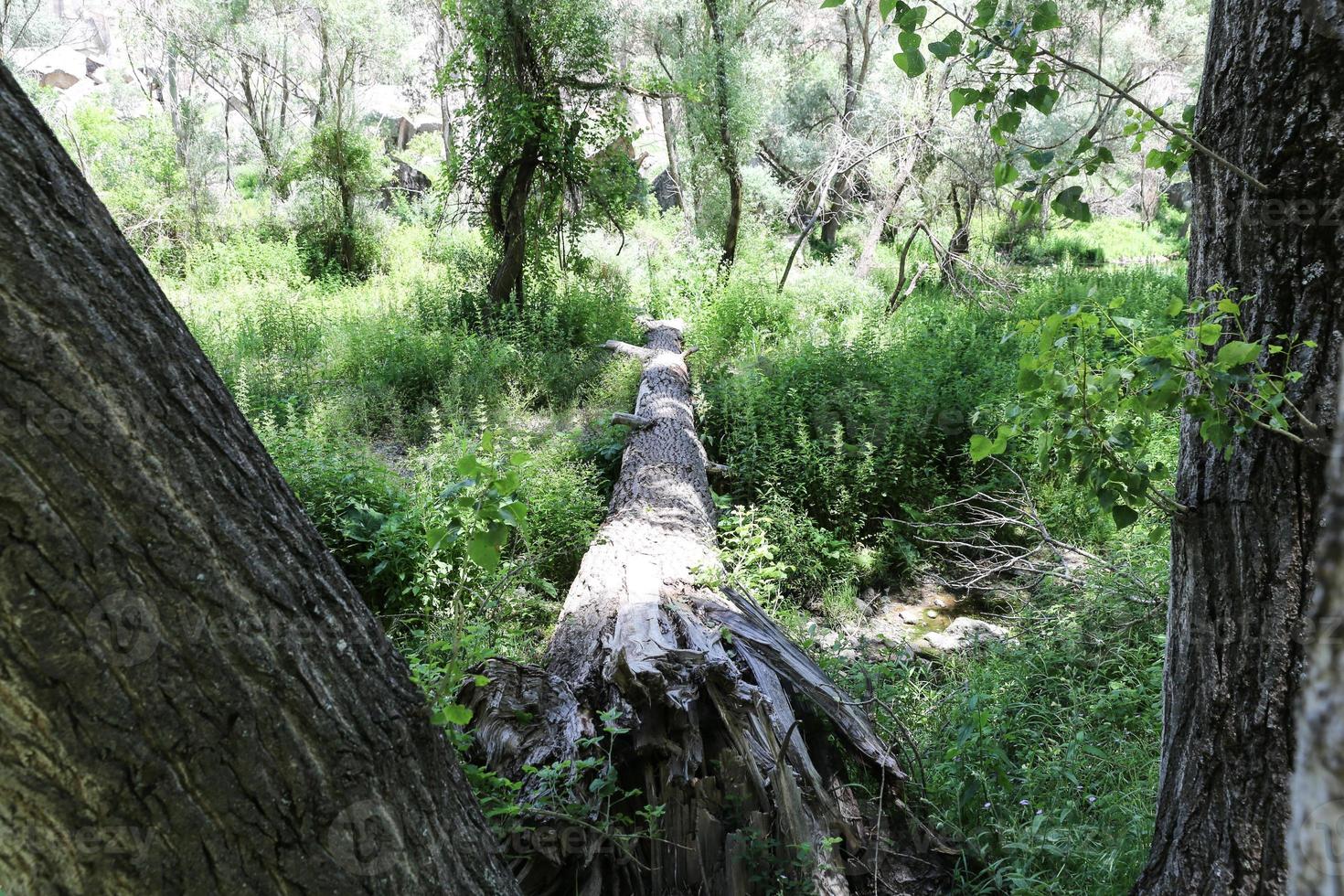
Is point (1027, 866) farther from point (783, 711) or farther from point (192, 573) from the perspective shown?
point (192, 573)

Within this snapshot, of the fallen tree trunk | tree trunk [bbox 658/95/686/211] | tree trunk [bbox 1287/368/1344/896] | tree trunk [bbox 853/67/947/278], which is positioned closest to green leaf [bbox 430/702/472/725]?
the fallen tree trunk

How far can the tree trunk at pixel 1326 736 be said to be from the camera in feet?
2.17

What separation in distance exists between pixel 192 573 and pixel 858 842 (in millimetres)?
2294

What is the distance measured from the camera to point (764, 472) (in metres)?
6.46

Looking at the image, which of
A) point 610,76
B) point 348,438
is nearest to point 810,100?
point 610,76

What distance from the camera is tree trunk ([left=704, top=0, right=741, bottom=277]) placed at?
12.0m

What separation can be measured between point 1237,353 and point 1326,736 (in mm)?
1172

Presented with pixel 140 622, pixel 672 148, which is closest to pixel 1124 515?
pixel 140 622

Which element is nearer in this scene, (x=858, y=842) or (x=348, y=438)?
(x=858, y=842)

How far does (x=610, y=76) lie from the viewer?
35.5 feet

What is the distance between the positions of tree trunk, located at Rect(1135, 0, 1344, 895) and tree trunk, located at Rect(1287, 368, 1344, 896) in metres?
1.35

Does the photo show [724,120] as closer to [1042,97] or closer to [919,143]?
[919,143]

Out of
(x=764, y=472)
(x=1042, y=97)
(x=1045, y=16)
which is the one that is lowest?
(x=764, y=472)

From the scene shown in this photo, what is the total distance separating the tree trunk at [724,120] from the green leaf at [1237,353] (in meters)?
11.0
